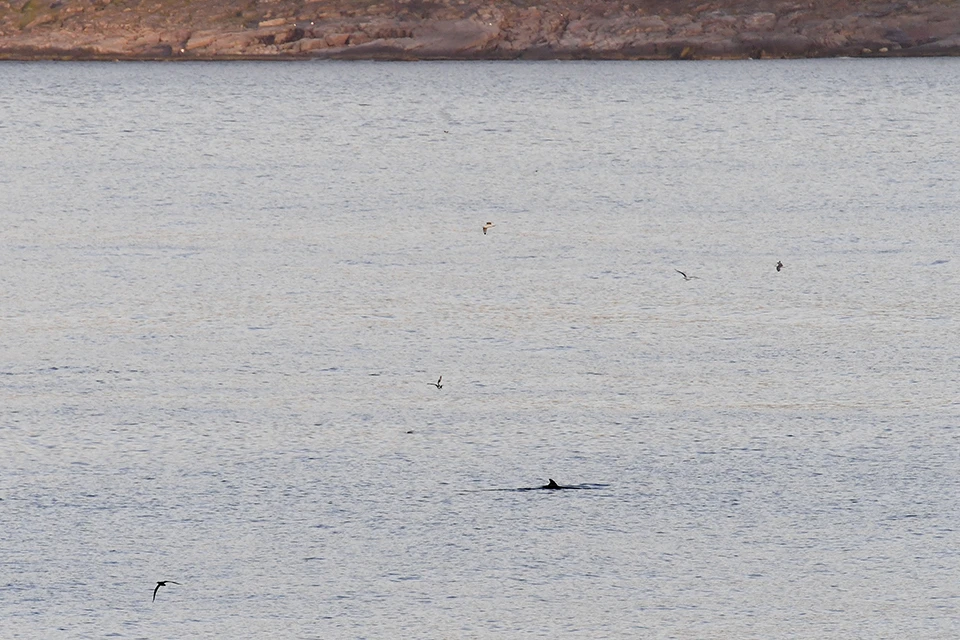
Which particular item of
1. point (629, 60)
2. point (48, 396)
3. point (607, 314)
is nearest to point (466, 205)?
point (607, 314)

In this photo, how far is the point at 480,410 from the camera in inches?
259

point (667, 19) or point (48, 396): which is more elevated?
point (48, 396)

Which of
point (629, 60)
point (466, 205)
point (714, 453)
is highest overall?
point (714, 453)

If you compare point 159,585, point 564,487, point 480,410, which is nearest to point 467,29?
point 480,410

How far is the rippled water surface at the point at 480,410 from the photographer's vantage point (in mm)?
4527

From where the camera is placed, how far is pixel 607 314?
8.62 meters

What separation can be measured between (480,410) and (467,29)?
53.2 m

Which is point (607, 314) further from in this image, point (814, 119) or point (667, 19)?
point (667, 19)

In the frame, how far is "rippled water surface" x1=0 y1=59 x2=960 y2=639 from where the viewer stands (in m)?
4.53

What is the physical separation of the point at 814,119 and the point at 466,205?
15.8 meters

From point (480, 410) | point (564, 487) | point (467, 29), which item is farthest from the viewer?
point (467, 29)

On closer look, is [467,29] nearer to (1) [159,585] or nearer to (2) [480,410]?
(2) [480,410]

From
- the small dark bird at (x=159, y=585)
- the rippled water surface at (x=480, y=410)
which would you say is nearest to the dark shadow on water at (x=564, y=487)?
the rippled water surface at (x=480, y=410)

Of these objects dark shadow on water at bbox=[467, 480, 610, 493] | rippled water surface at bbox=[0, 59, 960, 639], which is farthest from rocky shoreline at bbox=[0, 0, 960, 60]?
dark shadow on water at bbox=[467, 480, 610, 493]
